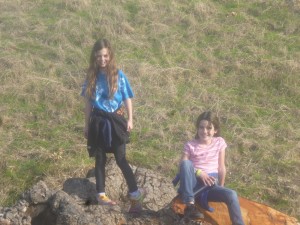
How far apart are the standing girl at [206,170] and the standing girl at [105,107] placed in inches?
22.5

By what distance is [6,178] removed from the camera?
5.71 meters

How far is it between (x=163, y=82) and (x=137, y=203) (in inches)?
126

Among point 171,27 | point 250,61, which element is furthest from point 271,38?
point 171,27

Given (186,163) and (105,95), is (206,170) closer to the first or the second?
(186,163)

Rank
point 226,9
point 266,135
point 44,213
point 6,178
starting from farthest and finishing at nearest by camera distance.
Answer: point 226,9, point 266,135, point 6,178, point 44,213

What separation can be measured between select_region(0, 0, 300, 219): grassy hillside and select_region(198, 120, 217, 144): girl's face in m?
1.37

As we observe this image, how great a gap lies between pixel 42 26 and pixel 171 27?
2331 millimetres

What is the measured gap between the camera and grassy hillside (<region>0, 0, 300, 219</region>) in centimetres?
599

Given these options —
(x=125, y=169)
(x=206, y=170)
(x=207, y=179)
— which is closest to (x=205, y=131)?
(x=206, y=170)

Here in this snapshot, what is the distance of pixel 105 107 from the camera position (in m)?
4.64

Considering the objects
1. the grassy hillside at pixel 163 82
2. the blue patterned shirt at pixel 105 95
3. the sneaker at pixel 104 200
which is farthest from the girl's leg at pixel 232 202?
the grassy hillside at pixel 163 82

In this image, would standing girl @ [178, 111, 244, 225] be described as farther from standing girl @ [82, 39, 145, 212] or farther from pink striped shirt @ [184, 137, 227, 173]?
standing girl @ [82, 39, 145, 212]

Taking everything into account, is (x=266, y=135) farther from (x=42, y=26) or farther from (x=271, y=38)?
(x=42, y=26)

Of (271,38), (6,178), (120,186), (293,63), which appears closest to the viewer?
(120,186)
